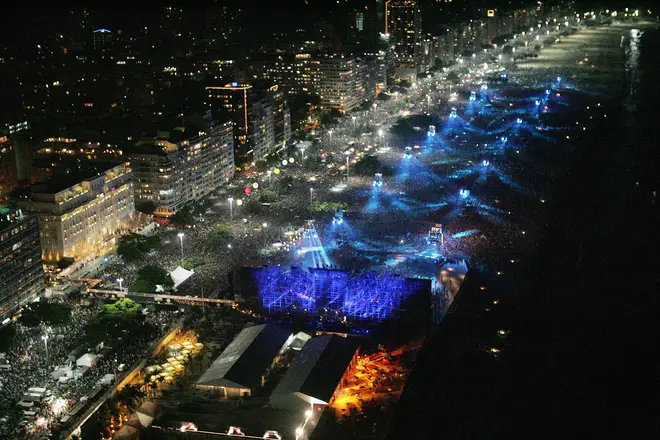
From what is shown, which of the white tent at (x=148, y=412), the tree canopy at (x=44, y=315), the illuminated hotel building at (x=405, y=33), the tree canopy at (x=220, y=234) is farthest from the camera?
the illuminated hotel building at (x=405, y=33)

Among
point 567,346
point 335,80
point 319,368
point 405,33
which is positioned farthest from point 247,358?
point 405,33

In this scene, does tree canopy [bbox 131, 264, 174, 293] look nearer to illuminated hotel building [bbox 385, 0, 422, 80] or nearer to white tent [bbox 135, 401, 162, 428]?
white tent [bbox 135, 401, 162, 428]

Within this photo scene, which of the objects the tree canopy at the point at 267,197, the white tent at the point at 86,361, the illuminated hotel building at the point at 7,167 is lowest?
the white tent at the point at 86,361

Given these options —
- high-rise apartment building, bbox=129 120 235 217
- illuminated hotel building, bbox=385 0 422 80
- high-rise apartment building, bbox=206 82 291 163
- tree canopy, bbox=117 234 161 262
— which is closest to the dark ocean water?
tree canopy, bbox=117 234 161 262

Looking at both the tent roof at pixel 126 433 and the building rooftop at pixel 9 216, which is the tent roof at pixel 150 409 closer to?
the tent roof at pixel 126 433

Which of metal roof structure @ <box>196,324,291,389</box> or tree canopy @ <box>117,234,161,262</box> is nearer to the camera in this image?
metal roof structure @ <box>196,324,291,389</box>

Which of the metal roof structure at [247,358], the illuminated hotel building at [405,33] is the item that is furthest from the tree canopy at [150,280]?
the illuminated hotel building at [405,33]

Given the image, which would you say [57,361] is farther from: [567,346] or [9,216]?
[567,346]
